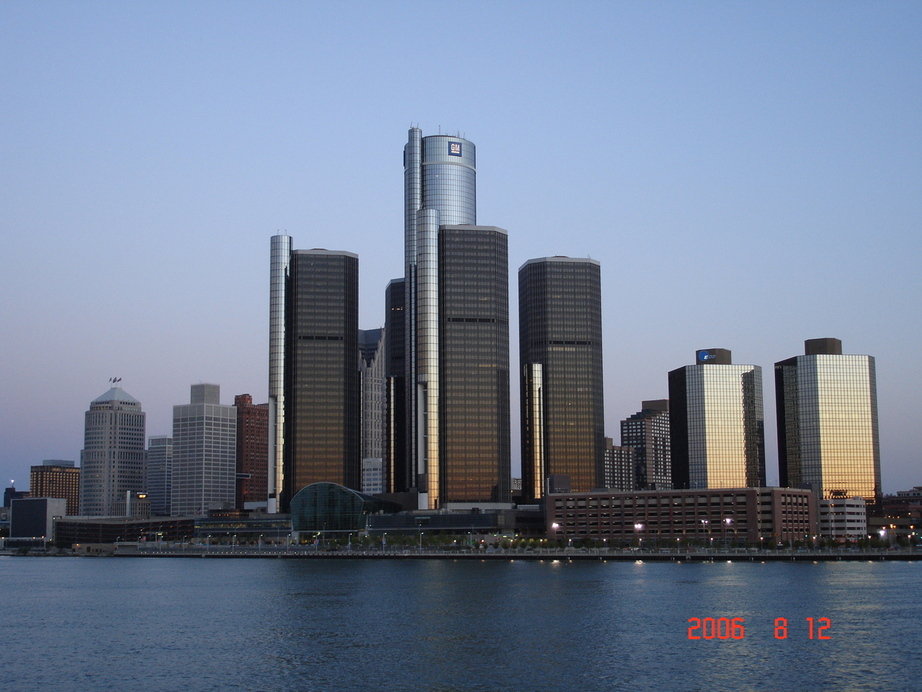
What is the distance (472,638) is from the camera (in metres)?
111

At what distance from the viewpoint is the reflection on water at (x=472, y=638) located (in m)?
90.5

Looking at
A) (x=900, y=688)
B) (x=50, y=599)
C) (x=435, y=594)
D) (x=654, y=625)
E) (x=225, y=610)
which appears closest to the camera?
(x=900, y=688)

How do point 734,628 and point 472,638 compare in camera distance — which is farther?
point 734,628

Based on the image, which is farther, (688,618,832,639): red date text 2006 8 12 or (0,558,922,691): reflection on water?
→ (688,618,832,639): red date text 2006 8 12

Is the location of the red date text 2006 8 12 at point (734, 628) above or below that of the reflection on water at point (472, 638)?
above

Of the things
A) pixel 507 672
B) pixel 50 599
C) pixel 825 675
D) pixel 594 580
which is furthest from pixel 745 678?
pixel 50 599

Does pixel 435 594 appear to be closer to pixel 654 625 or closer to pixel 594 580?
pixel 594 580

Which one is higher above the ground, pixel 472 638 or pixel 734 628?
pixel 734 628

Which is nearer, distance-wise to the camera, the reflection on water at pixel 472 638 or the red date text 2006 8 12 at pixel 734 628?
the reflection on water at pixel 472 638

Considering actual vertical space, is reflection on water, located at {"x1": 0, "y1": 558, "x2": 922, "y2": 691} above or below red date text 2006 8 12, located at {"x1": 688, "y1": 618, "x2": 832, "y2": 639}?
below

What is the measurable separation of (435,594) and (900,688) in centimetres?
8434

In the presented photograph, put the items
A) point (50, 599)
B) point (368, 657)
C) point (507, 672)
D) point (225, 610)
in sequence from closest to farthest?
point (507, 672) → point (368, 657) → point (225, 610) → point (50, 599)

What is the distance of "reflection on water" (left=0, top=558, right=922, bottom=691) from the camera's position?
9050cm

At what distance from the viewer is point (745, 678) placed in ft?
291
